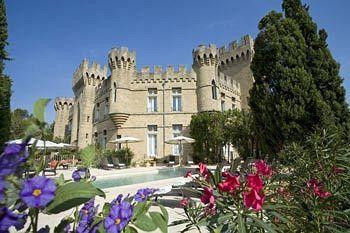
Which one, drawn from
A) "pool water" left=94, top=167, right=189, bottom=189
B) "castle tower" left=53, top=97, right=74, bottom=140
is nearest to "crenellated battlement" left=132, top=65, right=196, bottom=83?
"pool water" left=94, top=167, right=189, bottom=189

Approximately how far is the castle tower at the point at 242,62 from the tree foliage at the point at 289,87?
57.5ft

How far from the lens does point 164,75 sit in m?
23.4

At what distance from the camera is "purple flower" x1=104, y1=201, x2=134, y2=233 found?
2.73 feet

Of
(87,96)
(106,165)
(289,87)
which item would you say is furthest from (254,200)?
(87,96)

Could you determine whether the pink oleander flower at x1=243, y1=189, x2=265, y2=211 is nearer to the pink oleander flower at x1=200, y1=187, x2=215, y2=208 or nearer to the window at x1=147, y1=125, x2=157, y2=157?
the pink oleander flower at x1=200, y1=187, x2=215, y2=208

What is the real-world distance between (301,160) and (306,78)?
241 inches

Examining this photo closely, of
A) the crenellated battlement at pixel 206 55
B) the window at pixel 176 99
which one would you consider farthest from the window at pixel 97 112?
the crenellated battlement at pixel 206 55

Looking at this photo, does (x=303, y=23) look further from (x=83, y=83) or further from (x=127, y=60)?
(x=83, y=83)

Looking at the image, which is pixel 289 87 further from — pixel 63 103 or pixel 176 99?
pixel 63 103

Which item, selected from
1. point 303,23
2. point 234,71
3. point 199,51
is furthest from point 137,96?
point 303,23

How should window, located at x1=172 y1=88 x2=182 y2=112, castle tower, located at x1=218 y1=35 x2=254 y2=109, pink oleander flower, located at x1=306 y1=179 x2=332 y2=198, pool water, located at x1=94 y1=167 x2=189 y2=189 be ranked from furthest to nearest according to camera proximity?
1. castle tower, located at x1=218 y1=35 x2=254 y2=109
2. window, located at x1=172 y1=88 x2=182 y2=112
3. pool water, located at x1=94 y1=167 x2=189 y2=189
4. pink oleander flower, located at x1=306 y1=179 x2=332 y2=198

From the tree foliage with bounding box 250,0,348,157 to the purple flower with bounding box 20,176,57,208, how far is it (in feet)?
26.4

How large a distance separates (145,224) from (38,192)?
1.22ft

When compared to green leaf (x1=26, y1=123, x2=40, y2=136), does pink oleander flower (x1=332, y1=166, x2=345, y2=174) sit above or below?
below
